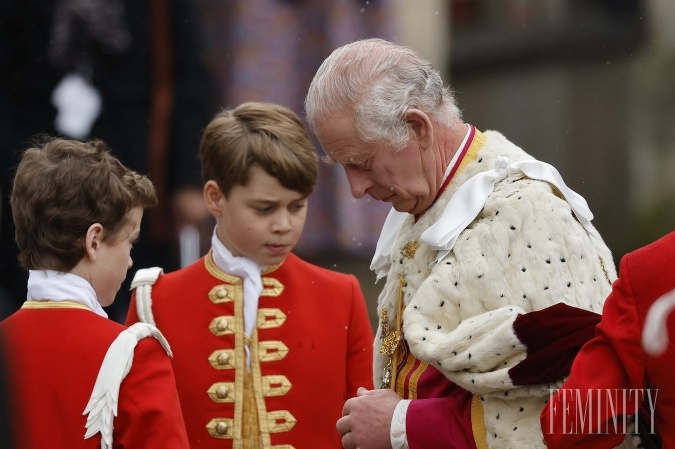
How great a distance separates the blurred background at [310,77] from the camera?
588 centimetres

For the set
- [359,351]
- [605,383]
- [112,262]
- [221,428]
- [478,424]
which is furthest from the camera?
[359,351]

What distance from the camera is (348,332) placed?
4.23 meters

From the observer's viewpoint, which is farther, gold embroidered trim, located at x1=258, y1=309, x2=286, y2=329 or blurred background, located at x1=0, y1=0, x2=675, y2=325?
blurred background, located at x1=0, y1=0, x2=675, y2=325

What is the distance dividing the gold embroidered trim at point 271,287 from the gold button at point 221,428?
446 millimetres

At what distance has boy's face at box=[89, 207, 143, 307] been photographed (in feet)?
11.2

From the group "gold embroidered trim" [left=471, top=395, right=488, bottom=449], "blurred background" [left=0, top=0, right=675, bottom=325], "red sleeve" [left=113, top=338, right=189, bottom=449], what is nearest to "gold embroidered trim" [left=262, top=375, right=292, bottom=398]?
"red sleeve" [left=113, top=338, right=189, bottom=449]

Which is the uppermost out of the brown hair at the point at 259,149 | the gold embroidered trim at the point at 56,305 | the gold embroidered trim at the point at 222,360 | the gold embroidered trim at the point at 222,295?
the brown hair at the point at 259,149

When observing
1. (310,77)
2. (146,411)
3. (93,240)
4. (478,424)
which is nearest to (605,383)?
(478,424)

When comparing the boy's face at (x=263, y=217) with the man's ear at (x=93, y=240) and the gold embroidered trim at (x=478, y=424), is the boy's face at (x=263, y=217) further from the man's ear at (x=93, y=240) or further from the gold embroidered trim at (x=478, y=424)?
the gold embroidered trim at (x=478, y=424)

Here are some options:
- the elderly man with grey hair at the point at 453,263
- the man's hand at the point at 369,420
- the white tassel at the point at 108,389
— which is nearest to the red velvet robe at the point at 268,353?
the elderly man with grey hair at the point at 453,263

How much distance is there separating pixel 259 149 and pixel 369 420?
1130 millimetres

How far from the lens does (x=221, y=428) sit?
4000 mm

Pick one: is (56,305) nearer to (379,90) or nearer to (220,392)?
(220,392)

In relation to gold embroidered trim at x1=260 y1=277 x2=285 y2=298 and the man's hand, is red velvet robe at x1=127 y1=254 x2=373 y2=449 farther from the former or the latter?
the man's hand
